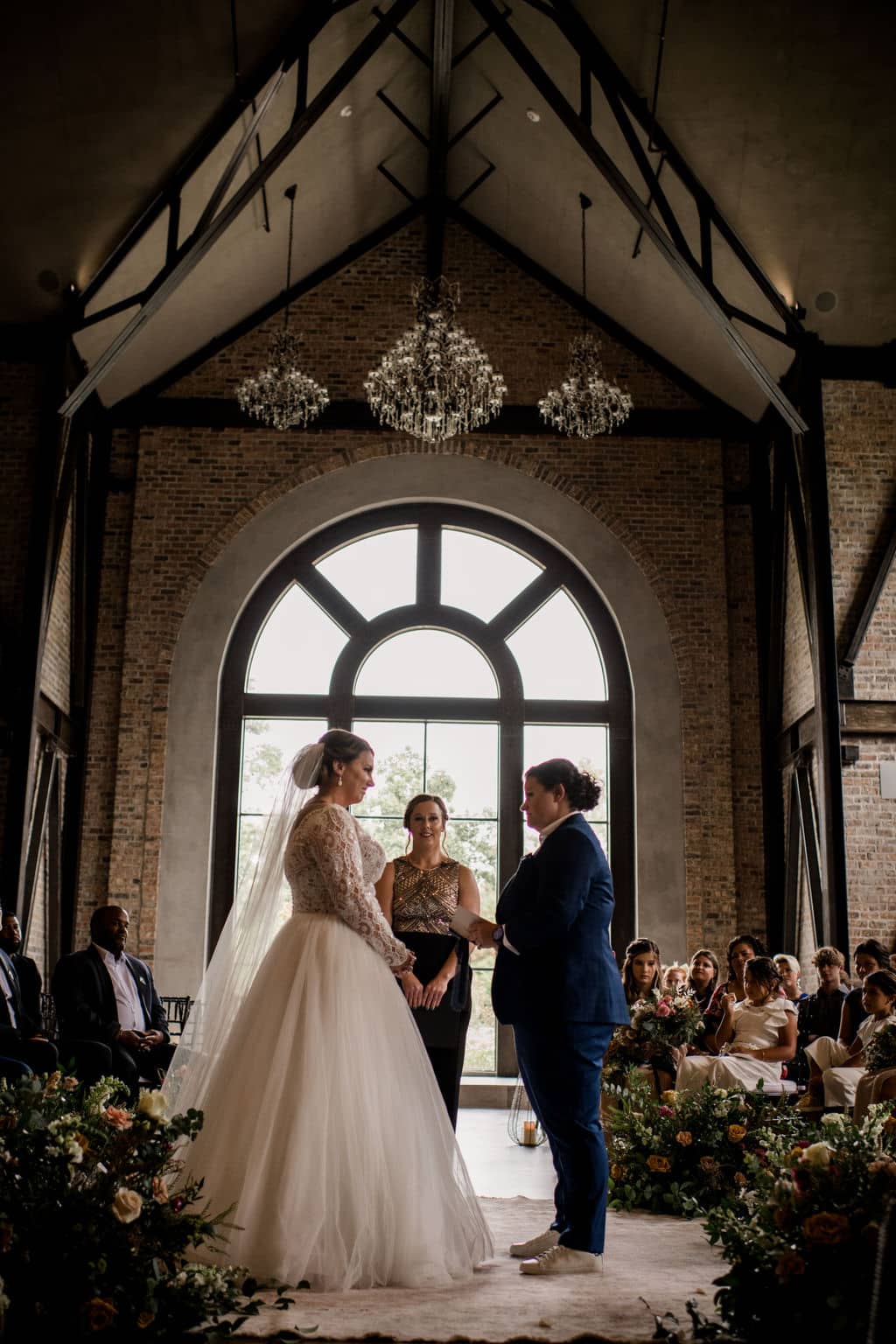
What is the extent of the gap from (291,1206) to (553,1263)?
0.89m

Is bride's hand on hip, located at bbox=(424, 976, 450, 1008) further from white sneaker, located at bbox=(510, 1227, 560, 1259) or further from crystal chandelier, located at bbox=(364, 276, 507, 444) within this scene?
crystal chandelier, located at bbox=(364, 276, 507, 444)

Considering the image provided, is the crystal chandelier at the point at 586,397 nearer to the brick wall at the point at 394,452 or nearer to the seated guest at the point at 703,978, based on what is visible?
the brick wall at the point at 394,452

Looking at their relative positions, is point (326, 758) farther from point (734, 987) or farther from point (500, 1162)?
point (734, 987)

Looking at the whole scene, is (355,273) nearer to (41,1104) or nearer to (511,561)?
(511,561)

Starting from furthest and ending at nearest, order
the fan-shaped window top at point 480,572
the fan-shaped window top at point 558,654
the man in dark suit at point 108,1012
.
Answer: the fan-shaped window top at point 480,572 → the fan-shaped window top at point 558,654 → the man in dark suit at point 108,1012

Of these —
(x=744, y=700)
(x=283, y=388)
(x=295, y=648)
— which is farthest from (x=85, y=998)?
(x=744, y=700)

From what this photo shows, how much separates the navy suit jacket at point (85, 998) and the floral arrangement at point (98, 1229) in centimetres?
364

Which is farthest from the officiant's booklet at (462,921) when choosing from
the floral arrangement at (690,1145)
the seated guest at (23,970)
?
the seated guest at (23,970)

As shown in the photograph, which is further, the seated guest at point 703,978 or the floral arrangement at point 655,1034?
the seated guest at point 703,978

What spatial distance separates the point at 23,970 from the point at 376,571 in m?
5.72

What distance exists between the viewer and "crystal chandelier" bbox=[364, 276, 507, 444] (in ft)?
30.8

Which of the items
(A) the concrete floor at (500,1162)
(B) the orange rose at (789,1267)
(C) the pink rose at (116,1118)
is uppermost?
(C) the pink rose at (116,1118)

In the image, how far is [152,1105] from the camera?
3.26 meters

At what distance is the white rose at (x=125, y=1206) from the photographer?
2.98 metres
